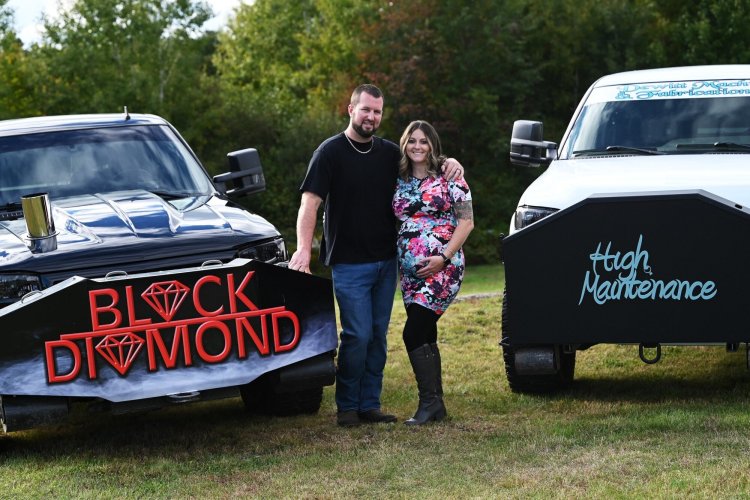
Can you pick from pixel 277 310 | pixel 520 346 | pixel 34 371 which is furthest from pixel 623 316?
pixel 34 371

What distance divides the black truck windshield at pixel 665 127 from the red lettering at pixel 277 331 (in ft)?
8.61

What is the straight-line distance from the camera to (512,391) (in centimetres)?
770

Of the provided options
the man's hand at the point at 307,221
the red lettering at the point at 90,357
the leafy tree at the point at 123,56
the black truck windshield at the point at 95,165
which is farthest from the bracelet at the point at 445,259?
the leafy tree at the point at 123,56

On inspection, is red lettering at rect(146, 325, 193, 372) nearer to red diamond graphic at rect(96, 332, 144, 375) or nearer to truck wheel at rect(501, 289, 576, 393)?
red diamond graphic at rect(96, 332, 144, 375)

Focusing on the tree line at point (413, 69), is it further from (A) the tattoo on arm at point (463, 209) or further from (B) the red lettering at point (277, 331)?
(B) the red lettering at point (277, 331)

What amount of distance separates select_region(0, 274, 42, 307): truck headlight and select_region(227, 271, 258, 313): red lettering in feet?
3.07

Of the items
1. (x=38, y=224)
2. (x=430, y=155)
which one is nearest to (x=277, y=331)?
(x=38, y=224)

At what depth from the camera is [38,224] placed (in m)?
6.01

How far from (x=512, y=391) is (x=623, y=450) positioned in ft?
6.37

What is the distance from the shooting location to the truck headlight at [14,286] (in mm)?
5875

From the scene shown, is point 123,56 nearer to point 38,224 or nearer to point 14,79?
point 14,79

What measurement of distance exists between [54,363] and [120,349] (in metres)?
0.31

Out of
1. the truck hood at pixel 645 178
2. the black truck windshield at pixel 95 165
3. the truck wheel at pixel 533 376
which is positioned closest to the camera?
the truck hood at pixel 645 178

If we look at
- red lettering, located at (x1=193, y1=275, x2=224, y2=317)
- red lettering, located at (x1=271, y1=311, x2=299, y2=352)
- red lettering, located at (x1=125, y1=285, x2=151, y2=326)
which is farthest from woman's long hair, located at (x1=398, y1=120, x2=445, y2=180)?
Result: red lettering, located at (x1=125, y1=285, x2=151, y2=326)
